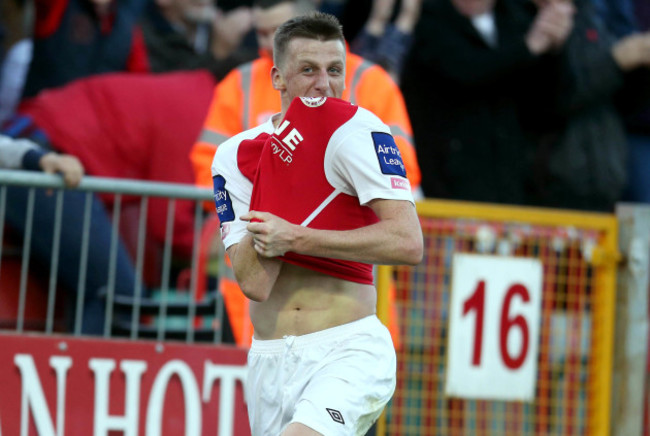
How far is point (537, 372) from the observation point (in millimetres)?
6941

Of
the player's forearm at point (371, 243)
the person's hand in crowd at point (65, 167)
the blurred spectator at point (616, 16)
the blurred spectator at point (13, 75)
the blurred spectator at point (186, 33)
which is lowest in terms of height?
the player's forearm at point (371, 243)

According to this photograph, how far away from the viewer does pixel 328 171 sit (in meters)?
4.39

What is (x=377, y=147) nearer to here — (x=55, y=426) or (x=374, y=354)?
(x=374, y=354)

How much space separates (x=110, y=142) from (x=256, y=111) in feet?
4.26

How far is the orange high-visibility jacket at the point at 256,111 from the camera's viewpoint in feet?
21.4

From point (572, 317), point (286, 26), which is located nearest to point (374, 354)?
point (286, 26)

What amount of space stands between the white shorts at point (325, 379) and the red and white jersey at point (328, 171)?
261mm

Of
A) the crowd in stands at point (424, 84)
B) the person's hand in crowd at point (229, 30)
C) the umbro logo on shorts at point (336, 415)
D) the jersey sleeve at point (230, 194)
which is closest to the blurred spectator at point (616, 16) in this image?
the crowd in stands at point (424, 84)

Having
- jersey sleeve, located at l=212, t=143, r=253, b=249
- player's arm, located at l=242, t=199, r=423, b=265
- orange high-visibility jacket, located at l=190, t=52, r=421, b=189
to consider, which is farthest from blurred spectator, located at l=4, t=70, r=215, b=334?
player's arm, located at l=242, t=199, r=423, b=265

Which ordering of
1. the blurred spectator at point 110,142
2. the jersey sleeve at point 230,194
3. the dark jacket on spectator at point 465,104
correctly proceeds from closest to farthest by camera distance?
the jersey sleeve at point 230,194, the blurred spectator at point 110,142, the dark jacket on spectator at point 465,104

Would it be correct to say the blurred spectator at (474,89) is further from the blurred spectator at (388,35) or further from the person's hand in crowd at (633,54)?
the person's hand in crowd at (633,54)

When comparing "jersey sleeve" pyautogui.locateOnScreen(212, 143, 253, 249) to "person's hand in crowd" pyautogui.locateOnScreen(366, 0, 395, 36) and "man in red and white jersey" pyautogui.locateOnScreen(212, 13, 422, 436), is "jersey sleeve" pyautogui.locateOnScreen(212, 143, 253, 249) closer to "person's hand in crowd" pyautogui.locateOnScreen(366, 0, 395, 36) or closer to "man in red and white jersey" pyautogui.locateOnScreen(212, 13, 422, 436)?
"man in red and white jersey" pyautogui.locateOnScreen(212, 13, 422, 436)

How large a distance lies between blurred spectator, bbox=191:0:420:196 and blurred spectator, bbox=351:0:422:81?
1.62 metres

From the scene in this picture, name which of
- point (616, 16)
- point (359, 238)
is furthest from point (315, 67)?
point (616, 16)
